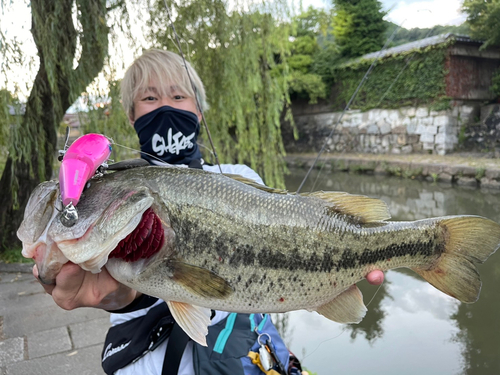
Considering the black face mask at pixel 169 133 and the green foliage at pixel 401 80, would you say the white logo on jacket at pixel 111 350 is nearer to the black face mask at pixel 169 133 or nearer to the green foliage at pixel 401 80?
the black face mask at pixel 169 133

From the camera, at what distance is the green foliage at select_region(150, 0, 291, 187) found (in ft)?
17.8

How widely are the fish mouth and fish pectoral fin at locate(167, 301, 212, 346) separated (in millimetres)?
265

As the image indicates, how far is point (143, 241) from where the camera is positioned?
58.1 inches

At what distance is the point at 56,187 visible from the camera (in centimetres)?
148

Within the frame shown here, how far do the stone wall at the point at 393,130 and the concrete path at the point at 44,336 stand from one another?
460 inches

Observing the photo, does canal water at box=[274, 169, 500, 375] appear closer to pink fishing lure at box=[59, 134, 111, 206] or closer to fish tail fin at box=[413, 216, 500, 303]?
fish tail fin at box=[413, 216, 500, 303]

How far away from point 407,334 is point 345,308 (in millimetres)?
3772

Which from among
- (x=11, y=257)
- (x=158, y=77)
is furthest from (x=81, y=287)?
(x=11, y=257)

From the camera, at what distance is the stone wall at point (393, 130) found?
56.2ft

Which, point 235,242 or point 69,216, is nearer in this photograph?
point 69,216

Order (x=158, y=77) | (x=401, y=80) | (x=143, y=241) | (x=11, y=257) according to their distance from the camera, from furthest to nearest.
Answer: (x=401, y=80) < (x=11, y=257) < (x=158, y=77) < (x=143, y=241)

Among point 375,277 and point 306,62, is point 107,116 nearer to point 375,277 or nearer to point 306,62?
point 375,277

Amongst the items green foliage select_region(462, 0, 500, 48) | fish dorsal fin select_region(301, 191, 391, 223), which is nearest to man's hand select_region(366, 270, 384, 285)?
fish dorsal fin select_region(301, 191, 391, 223)

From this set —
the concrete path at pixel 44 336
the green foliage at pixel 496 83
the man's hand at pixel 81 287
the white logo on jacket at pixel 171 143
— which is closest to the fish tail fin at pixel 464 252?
the man's hand at pixel 81 287
